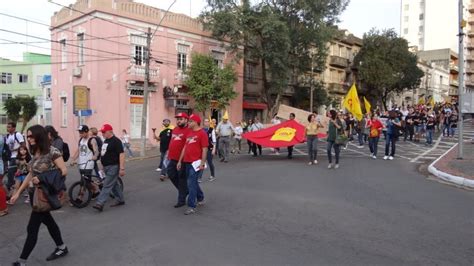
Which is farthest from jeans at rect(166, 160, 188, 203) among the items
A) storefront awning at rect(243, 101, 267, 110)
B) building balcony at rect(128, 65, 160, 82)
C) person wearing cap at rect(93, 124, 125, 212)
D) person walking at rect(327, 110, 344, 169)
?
storefront awning at rect(243, 101, 267, 110)

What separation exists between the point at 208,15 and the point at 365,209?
22618 millimetres

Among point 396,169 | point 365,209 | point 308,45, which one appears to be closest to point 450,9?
point 308,45

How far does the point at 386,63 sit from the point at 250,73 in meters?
20.1

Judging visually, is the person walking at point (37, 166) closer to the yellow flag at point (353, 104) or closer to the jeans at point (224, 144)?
the jeans at point (224, 144)

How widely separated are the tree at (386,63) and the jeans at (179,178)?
143ft

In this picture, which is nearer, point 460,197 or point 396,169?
point 460,197

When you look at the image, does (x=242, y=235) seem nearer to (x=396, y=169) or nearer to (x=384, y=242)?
(x=384, y=242)

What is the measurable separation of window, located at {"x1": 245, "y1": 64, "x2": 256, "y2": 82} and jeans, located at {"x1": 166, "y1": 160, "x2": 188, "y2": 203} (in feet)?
89.6

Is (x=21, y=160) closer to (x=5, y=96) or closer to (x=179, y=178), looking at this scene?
(x=179, y=178)

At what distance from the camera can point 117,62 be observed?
25.9 metres

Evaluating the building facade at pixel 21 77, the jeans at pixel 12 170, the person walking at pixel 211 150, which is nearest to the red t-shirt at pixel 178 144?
the person walking at pixel 211 150

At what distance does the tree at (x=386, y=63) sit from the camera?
4747cm

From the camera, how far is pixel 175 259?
5.07m

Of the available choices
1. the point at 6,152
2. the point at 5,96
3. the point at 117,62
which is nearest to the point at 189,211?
the point at 6,152
